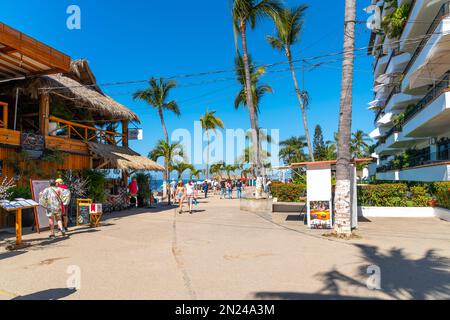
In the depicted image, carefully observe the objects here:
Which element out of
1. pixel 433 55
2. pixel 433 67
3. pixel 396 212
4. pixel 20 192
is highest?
pixel 433 67

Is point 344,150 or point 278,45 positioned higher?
point 278,45

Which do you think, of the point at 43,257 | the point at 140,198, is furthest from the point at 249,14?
the point at 43,257

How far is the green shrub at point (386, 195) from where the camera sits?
13.8 m

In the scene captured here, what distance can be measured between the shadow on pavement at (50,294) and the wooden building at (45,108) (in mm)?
7662

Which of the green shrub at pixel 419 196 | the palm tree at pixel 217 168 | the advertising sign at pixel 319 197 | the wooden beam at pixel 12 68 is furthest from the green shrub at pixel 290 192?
the palm tree at pixel 217 168

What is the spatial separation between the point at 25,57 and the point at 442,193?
16517 mm

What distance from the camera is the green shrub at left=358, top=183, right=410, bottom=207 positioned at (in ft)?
45.3

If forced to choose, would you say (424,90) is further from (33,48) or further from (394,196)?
(33,48)

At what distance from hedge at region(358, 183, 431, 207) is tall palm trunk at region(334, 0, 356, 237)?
566 centimetres

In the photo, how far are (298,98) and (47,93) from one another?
1922cm

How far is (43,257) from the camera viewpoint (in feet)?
22.1

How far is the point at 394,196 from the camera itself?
45.7 feet

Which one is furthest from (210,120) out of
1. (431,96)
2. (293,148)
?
(431,96)
